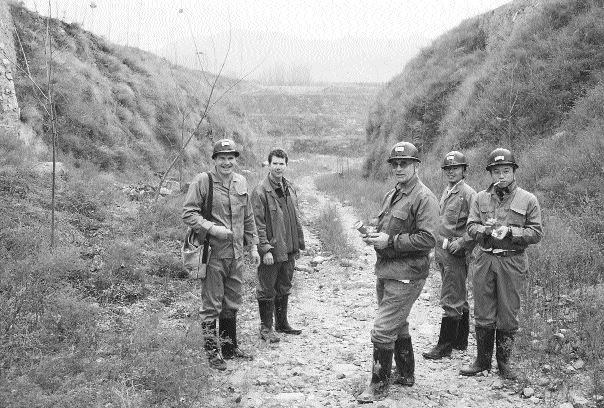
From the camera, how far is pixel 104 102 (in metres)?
14.5

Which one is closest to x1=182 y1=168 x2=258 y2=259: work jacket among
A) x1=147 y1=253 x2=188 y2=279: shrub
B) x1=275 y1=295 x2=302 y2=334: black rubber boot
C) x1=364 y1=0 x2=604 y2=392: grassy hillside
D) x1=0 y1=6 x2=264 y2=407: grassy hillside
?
x1=0 y1=6 x2=264 y2=407: grassy hillside

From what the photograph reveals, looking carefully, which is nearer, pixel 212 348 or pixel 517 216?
pixel 517 216

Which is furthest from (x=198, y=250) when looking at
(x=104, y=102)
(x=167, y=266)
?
(x=104, y=102)

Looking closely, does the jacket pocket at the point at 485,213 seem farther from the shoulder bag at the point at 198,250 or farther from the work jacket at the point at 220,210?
the shoulder bag at the point at 198,250

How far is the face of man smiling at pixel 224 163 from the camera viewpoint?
5.00 metres

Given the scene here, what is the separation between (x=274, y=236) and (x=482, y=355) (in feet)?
8.55

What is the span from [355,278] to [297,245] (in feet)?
9.63

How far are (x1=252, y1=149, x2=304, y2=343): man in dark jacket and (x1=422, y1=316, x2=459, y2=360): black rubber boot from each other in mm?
1662

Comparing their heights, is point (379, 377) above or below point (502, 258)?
below

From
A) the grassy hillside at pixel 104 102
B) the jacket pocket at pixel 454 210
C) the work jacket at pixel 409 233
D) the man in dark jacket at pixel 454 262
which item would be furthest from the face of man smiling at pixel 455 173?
the grassy hillside at pixel 104 102

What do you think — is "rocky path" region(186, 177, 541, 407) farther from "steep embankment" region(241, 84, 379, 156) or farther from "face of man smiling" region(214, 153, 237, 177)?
"steep embankment" region(241, 84, 379, 156)

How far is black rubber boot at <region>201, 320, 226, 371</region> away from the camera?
15.8ft

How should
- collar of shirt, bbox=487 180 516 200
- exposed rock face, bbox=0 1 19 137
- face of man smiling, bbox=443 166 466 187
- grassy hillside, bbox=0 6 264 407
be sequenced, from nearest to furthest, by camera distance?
grassy hillside, bbox=0 6 264 407 < collar of shirt, bbox=487 180 516 200 < face of man smiling, bbox=443 166 466 187 < exposed rock face, bbox=0 1 19 137

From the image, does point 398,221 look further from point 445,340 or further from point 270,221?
point 270,221
